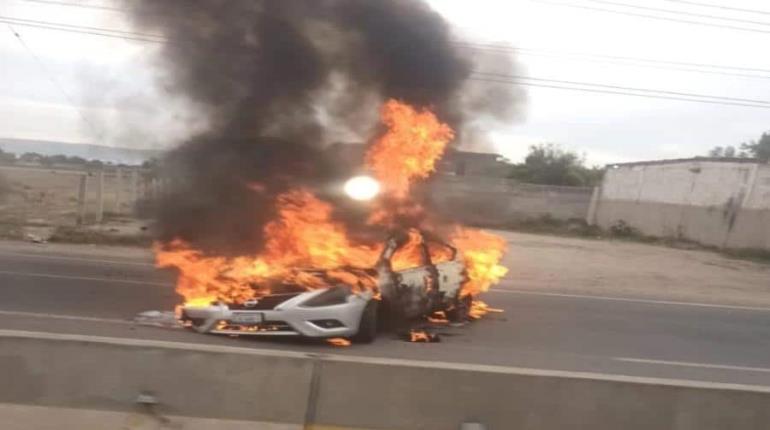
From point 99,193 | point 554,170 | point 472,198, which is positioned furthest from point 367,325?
point 554,170

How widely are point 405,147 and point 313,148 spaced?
1.27 metres

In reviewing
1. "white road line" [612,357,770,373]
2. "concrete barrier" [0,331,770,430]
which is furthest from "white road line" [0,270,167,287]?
"concrete barrier" [0,331,770,430]

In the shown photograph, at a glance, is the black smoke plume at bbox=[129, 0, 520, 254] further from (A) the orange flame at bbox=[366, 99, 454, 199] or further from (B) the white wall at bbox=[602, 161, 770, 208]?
(B) the white wall at bbox=[602, 161, 770, 208]

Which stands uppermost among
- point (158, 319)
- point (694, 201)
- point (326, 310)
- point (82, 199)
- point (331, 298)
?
point (694, 201)

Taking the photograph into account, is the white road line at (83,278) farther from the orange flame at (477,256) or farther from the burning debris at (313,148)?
the orange flame at (477,256)

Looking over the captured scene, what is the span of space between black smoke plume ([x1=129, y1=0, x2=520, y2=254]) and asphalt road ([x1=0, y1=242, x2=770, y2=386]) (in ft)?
5.69

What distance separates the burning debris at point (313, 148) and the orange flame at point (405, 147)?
0.06 ft

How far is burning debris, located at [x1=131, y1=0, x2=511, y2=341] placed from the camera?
955 cm

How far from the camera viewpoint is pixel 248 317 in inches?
320

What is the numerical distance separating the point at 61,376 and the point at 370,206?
5843 millimetres

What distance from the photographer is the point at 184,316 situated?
8.55m

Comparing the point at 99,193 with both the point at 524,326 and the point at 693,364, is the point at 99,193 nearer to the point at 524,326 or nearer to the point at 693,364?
the point at 524,326

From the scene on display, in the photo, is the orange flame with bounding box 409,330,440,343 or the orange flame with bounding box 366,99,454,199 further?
the orange flame with bounding box 366,99,454,199

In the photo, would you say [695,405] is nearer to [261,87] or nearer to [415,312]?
[415,312]
